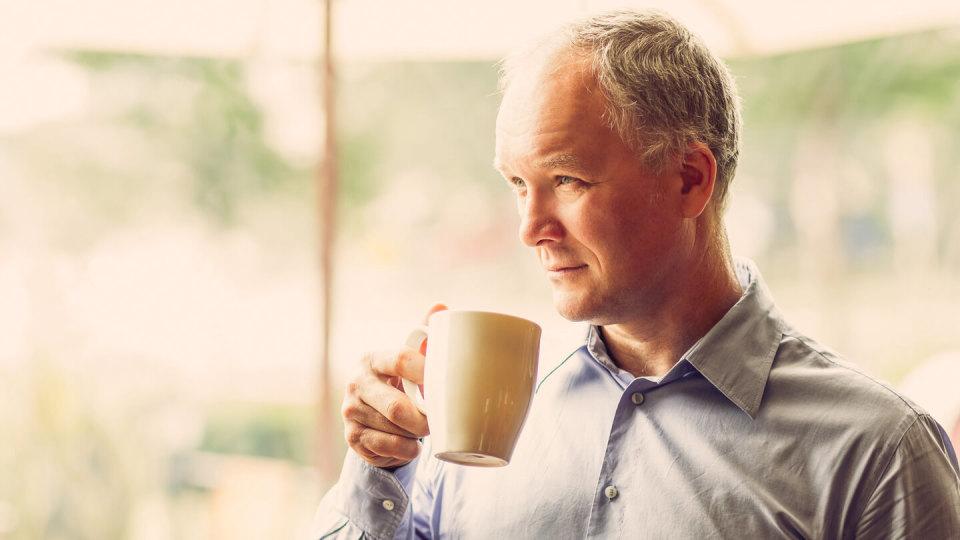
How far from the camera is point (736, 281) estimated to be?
125 cm

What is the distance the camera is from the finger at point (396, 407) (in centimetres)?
100

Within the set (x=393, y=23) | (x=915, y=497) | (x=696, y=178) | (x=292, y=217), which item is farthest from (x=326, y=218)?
(x=292, y=217)

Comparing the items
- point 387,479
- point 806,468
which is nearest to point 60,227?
point 387,479

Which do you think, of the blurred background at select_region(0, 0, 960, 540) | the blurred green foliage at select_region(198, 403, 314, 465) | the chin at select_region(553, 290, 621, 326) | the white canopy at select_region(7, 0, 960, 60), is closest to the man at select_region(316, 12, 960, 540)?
the chin at select_region(553, 290, 621, 326)

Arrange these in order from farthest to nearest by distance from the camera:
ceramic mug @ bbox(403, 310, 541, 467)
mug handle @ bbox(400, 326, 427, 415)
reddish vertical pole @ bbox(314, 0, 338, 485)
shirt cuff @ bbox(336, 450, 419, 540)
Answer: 1. reddish vertical pole @ bbox(314, 0, 338, 485)
2. shirt cuff @ bbox(336, 450, 419, 540)
3. mug handle @ bbox(400, 326, 427, 415)
4. ceramic mug @ bbox(403, 310, 541, 467)

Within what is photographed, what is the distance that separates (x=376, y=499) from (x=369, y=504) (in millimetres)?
11

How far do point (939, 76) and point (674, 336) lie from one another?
14.6 feet

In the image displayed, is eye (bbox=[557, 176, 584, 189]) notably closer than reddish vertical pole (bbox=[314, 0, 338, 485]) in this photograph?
Yes

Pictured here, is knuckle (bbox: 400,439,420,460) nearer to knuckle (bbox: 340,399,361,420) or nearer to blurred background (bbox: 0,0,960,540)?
knuckle (bbox: 340,399,361,420)

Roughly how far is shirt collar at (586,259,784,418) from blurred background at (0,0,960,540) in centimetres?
114

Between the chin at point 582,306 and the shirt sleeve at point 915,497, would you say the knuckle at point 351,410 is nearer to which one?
the chin at point 582,306

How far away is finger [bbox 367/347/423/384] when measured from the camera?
3.27 ft

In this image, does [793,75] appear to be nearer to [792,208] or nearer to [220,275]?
[792,208]

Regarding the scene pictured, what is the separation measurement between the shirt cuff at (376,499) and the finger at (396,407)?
0.40 feet
